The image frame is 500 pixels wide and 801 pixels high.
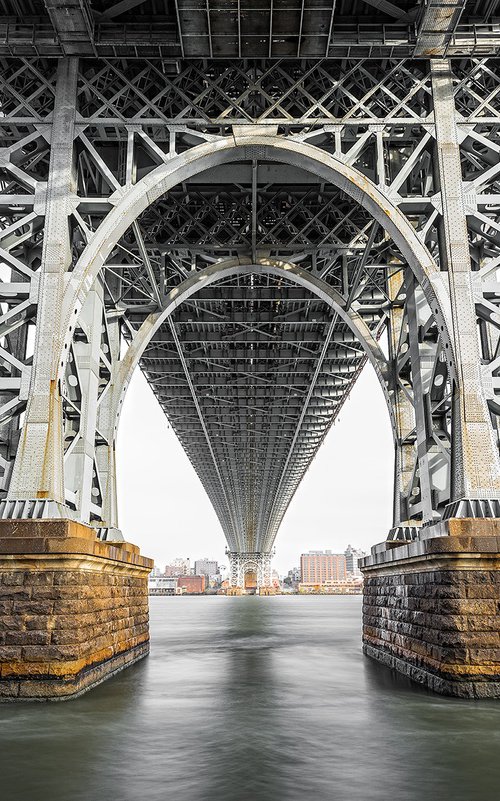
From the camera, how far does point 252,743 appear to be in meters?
7.89

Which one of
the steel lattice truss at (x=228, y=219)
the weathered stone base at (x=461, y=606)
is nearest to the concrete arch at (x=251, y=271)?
the steel lattice truss at (x=228, y=219)

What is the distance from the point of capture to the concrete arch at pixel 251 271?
56.1 feet

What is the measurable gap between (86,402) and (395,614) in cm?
719

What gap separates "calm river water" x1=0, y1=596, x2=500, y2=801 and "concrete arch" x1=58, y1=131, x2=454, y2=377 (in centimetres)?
553

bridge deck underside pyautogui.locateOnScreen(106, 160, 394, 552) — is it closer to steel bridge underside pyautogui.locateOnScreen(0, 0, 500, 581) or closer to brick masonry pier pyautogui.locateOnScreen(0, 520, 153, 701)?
steel bridge underside pyautogui.locateOnScreen(0, 0, 500, 581)

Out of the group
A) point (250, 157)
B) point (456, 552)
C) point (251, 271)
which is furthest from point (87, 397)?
point (456, 552)

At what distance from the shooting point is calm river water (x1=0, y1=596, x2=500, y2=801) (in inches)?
240

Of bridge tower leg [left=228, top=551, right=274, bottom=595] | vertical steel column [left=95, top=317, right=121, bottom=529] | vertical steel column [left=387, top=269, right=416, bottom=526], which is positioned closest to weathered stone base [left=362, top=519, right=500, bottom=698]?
vertical steel column [left=387, top=269, right=416, bottom=526]

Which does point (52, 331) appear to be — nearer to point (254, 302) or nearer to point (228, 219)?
point (228, 219)

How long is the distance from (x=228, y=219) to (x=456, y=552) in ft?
39.1

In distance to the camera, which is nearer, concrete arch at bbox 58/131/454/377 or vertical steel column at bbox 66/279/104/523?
concrete arch at bbox 58/131/454/377

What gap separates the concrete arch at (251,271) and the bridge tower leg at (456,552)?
324cm

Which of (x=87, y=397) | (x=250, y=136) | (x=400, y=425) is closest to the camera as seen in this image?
(x=250, y=136)

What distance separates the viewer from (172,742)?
26.2ft
